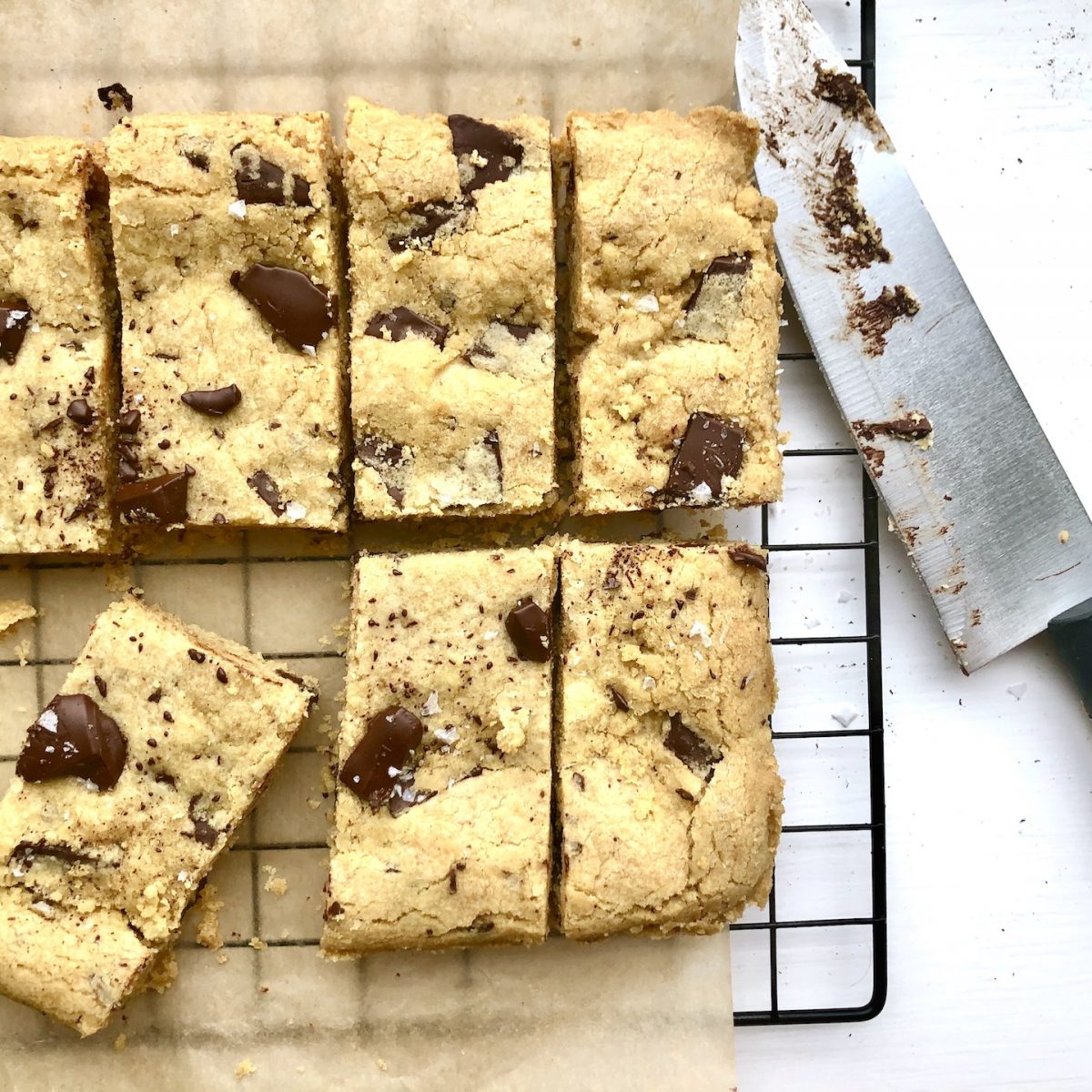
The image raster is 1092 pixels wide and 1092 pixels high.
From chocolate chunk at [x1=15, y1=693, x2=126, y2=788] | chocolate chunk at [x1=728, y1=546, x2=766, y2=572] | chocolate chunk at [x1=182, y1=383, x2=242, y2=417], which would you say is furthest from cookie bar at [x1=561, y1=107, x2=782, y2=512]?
chocolate chunk at [x1=15, y1=693, x2=126, y2=788]

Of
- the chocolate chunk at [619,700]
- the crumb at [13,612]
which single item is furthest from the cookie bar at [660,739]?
the crumb at [13,612]

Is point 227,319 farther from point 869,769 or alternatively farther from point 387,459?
point 869,769

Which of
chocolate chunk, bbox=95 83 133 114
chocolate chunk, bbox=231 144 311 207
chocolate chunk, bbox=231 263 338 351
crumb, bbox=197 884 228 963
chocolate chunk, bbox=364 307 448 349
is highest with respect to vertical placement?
chocolate chunk, bbox=95 83 133 114

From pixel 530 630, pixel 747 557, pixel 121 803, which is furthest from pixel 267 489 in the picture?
pixel 747 557

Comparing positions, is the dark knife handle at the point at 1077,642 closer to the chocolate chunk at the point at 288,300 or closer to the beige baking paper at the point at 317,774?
the beige baking paper at the point at 317,774

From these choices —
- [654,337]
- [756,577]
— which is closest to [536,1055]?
[756,577]

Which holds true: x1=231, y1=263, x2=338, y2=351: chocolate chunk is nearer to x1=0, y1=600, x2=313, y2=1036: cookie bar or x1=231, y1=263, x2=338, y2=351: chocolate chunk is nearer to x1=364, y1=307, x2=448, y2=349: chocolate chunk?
x1=364, y1=307, x2=448, y2=349: chocolate chunk
